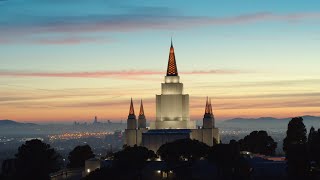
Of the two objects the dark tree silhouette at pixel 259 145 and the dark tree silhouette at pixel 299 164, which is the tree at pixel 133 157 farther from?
the dark tree silhouette at pixel 259 145

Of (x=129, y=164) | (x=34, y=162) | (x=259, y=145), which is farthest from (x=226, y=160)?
(x=259, y=145)

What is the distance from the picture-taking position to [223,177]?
93.5 meters

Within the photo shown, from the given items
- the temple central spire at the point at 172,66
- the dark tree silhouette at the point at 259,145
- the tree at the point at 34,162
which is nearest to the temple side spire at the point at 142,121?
the temple central spire at the point at 172,66

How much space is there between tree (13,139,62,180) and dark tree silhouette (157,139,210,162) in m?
16.5

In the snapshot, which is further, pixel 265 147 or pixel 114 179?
pixel 265 147

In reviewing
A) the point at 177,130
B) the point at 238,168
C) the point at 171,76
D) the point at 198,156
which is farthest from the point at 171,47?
the point at 238,168

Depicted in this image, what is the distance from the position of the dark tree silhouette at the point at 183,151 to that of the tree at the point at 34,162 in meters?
16.5

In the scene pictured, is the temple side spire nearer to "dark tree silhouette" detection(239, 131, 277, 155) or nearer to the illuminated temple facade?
the illuminated temple facade

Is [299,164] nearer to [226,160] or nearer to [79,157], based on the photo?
[226,160]

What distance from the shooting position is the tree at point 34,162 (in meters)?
97.8

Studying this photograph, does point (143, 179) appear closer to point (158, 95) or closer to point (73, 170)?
point (73, 170)

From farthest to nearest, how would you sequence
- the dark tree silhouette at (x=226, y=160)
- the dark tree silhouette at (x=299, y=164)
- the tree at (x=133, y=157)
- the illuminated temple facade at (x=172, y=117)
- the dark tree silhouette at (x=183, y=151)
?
the illuminated temple facade at (x=172, y=117) → the dark tree silhouette at (x=183, y=151) → the tree at (x=133, y=157) → the dark tree silhouette at (x=226, y=160) → the dark tree silhouette at (x=299, y=164)

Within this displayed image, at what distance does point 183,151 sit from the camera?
102 metres

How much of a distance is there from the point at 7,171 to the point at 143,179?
21246 millimetres
